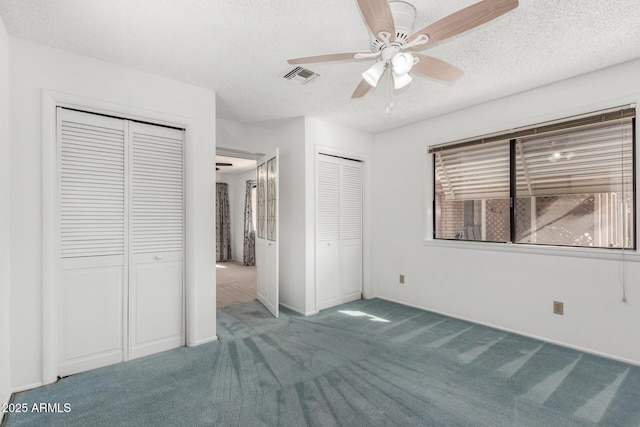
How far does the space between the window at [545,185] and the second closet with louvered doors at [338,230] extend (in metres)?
1.12

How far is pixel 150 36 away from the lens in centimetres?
213

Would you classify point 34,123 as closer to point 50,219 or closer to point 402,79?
point 50,219

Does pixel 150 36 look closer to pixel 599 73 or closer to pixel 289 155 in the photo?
pixel 289 155

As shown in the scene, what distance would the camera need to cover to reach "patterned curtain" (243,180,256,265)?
298 inches

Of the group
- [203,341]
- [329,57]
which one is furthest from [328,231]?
[329,57]

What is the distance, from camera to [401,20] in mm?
1805

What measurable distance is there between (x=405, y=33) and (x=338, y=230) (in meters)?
2.76

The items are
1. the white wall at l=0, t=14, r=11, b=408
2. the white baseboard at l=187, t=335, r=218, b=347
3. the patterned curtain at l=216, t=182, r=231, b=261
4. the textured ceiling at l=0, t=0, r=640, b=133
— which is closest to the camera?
the textured ceiling at l=0, t=0, r=640, b=133

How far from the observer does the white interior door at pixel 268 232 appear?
146 inches

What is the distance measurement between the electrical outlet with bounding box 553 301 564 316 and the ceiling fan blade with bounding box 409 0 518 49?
2694mm

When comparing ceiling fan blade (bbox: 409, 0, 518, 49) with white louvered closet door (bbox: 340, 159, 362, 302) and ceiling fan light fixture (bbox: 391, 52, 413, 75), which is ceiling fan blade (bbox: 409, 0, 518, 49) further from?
white louvered closet door (bbox: 340, 159, 362, 302)

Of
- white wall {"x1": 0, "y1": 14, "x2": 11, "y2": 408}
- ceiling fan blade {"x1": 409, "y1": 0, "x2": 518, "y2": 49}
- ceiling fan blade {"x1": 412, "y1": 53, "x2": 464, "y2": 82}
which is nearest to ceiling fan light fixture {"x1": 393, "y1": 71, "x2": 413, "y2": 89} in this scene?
ceiling fan blade {"x1": 412, "y1": 53, "x2": 464, "y2": 82}

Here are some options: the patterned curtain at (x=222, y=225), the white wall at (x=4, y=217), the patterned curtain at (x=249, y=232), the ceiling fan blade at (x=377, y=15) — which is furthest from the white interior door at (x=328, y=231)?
the patterned curtain at (x=222, y=225)

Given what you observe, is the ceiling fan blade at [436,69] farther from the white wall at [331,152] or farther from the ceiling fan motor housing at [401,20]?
the white wall at [331,152]
